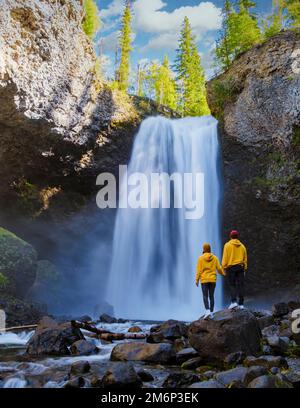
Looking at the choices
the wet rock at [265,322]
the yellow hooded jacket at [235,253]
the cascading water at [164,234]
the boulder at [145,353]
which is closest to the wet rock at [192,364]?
the boulder at [145,353]

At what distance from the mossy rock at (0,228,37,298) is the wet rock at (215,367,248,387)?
38.4ft

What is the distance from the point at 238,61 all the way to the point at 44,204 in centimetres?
1321

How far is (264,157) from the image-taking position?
18.9 metres

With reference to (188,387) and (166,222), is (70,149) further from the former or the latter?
(188,387)

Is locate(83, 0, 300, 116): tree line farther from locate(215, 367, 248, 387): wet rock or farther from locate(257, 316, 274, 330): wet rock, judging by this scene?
locate(215, 367, 248, 387): wet rock

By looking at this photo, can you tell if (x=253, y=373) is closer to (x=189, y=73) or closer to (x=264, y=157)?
(x=264, y=157)

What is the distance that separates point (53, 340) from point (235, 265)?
486 cm

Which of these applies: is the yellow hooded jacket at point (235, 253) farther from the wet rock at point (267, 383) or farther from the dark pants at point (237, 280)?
the wet rock at point (267, 383)

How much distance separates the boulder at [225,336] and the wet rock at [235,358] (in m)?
0.15

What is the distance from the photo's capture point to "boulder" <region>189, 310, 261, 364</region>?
787cm

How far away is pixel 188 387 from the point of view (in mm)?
6035

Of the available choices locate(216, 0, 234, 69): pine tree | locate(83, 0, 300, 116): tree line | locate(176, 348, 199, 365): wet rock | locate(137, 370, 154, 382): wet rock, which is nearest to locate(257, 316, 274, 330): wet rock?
locate(176, 348, 199, 365): wet rock

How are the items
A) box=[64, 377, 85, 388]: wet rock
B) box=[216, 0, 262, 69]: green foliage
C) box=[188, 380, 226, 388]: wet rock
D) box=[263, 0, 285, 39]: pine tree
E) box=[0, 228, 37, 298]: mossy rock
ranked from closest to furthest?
box=[188, 380, 226, 388]: wet rock → box=[64, 377, 85, 388]: wet rock → box=[0, 228, 37, 298]: mossy rock → box=[263, 0, 285, 39]: pine tree → box=[216, 0, 262, 69]: green foliage
